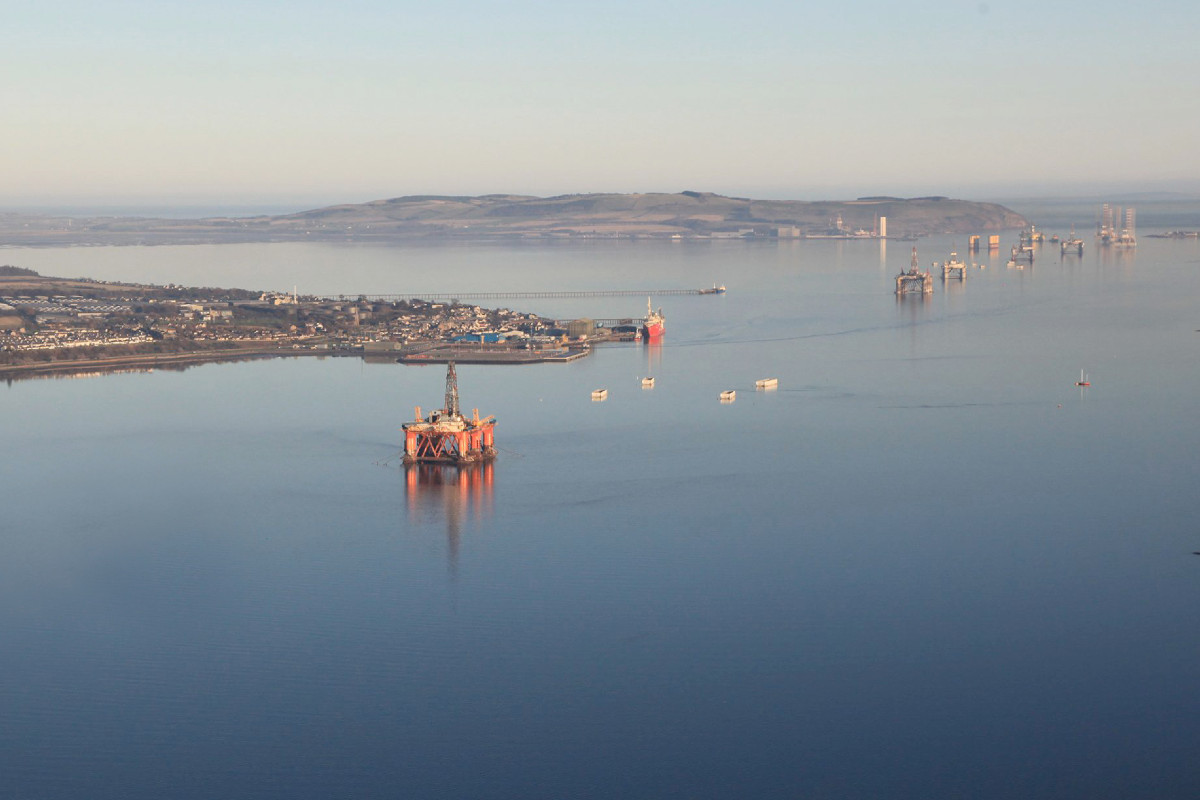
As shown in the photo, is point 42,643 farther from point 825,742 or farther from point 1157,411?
point 1157,411

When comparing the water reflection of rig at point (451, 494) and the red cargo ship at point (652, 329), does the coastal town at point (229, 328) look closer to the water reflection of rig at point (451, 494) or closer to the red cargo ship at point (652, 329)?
the red cargo ship at point (652, 329)

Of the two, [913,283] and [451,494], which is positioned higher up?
[913,283]

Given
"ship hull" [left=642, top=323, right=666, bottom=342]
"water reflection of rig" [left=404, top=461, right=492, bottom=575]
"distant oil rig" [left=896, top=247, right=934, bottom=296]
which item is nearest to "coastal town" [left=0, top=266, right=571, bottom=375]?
"ship hull" [left=642, top=323, right=666, bottom=342]

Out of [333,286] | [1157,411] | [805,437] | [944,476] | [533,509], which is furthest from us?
[333,286]

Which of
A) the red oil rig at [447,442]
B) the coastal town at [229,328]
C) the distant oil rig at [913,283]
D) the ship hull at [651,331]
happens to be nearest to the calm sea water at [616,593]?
the red oil rig at [447,442]

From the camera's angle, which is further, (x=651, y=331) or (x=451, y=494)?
(x=651, y=331)

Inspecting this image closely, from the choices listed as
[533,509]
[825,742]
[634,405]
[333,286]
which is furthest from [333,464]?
[333,286]

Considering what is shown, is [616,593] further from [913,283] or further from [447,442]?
[913,283]

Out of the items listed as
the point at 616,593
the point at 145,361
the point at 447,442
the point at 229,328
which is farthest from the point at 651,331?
the point at 616,593
